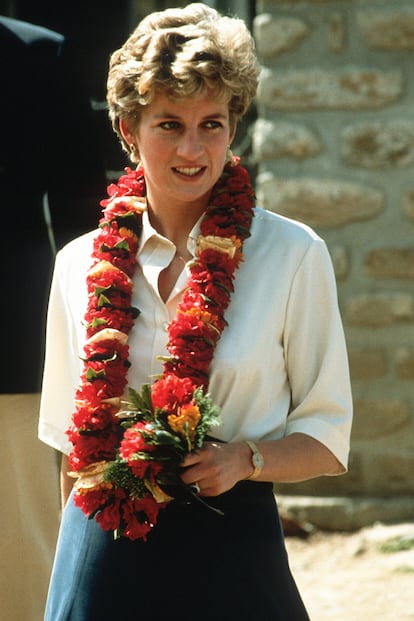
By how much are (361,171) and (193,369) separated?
2.91m

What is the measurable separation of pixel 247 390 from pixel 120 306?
1.14 feet

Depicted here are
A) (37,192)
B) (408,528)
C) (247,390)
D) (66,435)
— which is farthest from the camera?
(408,528)

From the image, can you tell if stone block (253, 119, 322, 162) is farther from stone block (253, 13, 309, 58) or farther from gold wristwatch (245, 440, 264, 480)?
gold wristwatch (245, 440, 264, 480)

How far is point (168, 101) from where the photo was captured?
2635 millimetres

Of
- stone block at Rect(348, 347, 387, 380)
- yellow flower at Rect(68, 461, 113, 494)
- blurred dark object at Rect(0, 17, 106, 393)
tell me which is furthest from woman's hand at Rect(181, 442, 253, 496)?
stone block at Rect(348, 347, 387, 380)

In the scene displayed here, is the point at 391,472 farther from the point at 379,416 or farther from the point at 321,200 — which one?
the point at 321,200

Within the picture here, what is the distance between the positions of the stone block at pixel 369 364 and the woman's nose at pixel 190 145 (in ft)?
9.14

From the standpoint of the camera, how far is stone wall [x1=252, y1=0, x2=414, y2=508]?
5230mm

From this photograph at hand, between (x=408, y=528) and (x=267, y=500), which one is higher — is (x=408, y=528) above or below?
below

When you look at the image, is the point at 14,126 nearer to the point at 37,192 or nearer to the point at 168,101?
the point at 37,192

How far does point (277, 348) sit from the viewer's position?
2.61 meters

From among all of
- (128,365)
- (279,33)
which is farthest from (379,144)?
(128,365)

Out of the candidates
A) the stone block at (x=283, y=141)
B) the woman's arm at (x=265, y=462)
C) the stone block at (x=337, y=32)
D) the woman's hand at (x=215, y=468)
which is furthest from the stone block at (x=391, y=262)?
the woman's hand at (x=215, y=468)

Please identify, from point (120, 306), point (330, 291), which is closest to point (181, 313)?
point (120, 306)
